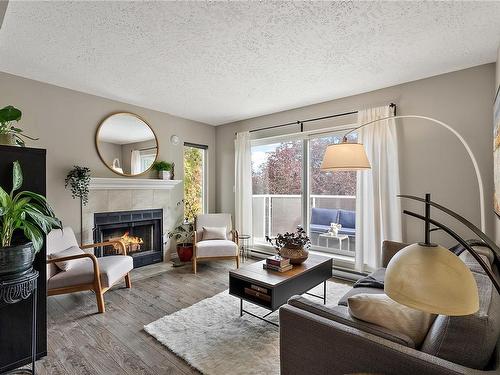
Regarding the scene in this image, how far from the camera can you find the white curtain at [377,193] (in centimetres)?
320

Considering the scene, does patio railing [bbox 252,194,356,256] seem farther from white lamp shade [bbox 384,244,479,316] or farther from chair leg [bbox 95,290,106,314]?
white lamp shade [bbox 384,244,479,316]

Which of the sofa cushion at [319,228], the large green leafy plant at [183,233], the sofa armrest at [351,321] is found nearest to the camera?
the sofa armrest at [351,321]

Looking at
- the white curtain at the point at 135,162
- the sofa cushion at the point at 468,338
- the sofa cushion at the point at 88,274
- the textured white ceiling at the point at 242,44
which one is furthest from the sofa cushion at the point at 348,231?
the white curtain at the point at 135,162

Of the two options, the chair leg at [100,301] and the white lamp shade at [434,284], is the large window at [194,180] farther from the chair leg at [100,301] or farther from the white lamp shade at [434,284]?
the white lamp shade at [434,284]

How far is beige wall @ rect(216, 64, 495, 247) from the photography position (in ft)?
8.95

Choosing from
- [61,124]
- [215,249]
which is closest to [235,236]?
[215,249]

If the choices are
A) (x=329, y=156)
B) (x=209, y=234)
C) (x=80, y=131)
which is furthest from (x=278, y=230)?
(x=80, y=131)

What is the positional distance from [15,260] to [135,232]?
2.54 meters

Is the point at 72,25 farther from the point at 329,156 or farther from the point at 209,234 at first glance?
the point at 209,234

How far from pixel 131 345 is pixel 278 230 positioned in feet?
10.0

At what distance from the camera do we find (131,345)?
2139 mm

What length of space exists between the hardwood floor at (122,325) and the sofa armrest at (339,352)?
3.03ft

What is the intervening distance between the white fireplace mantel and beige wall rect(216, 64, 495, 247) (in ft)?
8.36

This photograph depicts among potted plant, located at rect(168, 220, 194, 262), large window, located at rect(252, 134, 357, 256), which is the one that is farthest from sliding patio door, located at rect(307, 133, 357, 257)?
potted plant, located at rect(168, 220, 194, 262)
